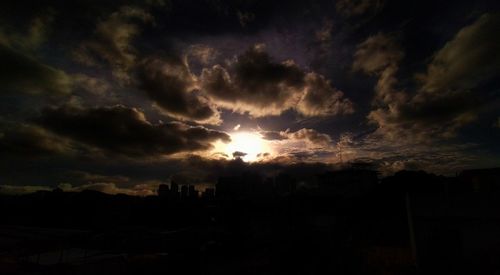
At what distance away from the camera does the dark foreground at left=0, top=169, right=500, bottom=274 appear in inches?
742

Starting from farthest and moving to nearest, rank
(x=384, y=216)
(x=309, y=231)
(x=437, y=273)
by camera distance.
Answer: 1. (x=384, y=216)
2. (x=437, y=273)
3. (x=309, y=231)

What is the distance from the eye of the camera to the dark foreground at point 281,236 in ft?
61.8

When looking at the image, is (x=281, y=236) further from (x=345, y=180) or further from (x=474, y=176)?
(x=345, y=180)

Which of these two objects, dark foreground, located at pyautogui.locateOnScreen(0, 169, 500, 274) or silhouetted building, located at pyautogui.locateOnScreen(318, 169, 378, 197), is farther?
silhouetted building, located at pyautogui.locateOnScreen(318, 169, 378, 197)

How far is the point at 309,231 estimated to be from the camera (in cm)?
1773

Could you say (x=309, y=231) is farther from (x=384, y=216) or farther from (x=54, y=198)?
(x=54, y=198)

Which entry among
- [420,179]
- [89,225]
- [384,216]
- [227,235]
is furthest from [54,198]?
[420,179]

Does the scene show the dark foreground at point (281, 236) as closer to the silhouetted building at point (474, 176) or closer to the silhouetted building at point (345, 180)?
the silhouetted building at point (474, 176)

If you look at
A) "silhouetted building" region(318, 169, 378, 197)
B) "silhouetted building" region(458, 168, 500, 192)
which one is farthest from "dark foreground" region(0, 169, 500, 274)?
"silhouetted building" region(318, 169, 378, 197)

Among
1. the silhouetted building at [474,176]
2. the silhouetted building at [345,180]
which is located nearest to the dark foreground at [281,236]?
the silhouetted building at [474,176]

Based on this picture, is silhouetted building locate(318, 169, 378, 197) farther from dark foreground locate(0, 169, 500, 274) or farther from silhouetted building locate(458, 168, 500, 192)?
silhouetted building locate(458, 168, 500, 192)

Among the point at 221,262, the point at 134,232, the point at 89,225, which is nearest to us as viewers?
the point at 221,262

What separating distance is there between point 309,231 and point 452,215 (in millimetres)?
12822

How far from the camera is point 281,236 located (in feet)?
62.2
